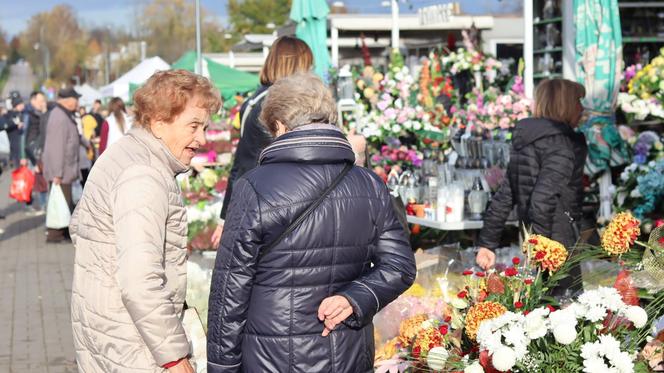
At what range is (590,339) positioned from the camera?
2.85m

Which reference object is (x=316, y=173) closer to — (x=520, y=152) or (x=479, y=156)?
(x=520, y=152)

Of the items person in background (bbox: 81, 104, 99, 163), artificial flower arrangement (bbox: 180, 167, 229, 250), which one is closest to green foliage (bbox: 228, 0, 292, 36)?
person in background (bbox: 81, 104, 99, 163)

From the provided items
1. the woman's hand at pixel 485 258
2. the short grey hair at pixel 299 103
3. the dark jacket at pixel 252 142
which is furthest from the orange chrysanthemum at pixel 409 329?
the dark jacket at pixel 252 142

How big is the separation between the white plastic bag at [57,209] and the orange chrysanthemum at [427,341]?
830cm

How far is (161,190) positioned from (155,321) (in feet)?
1.25

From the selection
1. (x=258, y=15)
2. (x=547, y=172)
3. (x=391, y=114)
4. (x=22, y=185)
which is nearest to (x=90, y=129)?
(x=22, y=185)

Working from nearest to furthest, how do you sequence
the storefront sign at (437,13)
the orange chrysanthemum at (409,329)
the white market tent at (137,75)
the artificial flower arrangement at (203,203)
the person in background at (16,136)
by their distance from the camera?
1. the orange chrysanthemum at (409,329)
2. the artificial flower arrangement at (203,203)
3. the storefront sign at (437,13)
4. the white market tent at (137,75)
5. the person in background at (16,136)

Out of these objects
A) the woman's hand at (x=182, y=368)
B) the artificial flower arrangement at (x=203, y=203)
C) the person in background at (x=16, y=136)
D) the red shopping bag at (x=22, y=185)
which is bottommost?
the person in background at (x=16, y=136)

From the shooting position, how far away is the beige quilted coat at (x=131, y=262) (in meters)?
2.74

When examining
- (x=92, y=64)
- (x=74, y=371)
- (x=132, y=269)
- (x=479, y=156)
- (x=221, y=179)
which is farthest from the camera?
(x=92, y=64)

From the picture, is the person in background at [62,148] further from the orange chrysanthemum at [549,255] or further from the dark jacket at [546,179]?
the orange chrysanthemum at [549,255]

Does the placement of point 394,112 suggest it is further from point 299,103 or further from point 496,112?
point 299,103

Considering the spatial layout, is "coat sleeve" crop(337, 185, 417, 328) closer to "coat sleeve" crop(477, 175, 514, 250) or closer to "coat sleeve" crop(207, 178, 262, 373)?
"coat sleeve" crop(207, 178, 262, 373)

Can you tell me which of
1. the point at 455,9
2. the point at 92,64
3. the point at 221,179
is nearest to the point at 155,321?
the point at 455,9
